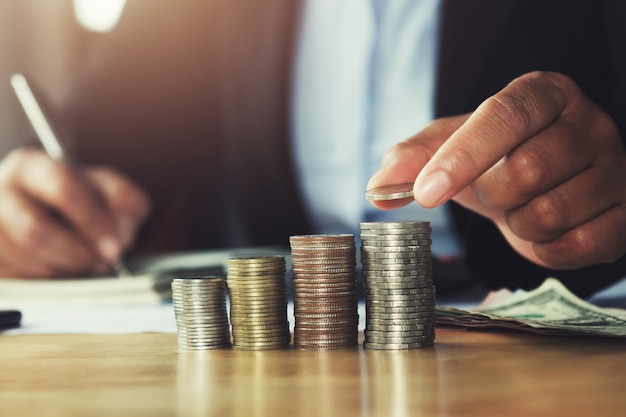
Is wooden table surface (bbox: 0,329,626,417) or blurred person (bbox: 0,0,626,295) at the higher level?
blurred person (bbox: 0,0,626,295)

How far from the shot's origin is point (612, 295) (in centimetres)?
145

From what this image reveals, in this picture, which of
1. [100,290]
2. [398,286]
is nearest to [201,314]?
[398,286]

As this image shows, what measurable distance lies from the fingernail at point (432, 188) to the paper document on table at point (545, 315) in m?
0.20

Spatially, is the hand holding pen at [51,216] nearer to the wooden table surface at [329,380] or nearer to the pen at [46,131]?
the pen at [46,131]

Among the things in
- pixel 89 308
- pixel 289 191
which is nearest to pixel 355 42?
pixel 289 191

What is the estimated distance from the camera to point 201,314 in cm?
102

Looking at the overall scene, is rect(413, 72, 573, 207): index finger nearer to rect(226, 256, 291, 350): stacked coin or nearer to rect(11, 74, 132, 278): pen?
rect(226, 256, 291, 350): stacked coin

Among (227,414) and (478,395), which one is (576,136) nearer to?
(478,395)

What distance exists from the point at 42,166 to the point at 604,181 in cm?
127

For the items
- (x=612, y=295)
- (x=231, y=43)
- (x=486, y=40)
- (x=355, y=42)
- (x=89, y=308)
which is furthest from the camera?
(x=231, y=43)

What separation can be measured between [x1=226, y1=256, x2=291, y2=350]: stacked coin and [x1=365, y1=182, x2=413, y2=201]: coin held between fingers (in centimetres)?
13

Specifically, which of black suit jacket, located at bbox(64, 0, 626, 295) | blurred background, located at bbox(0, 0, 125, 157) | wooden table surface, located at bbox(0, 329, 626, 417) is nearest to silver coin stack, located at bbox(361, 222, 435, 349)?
wooden table surface, located at bbox(0, 329, 626, 417)

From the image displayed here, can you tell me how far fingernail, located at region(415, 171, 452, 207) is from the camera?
2.99 feet

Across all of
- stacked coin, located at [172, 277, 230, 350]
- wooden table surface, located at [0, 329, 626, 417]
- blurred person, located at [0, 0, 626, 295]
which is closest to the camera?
wooden table surface, located at [0, 329, 626, 417]
